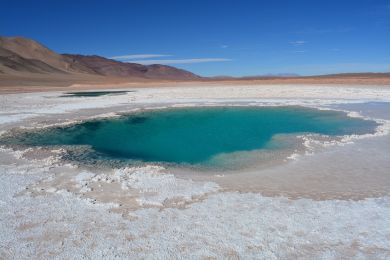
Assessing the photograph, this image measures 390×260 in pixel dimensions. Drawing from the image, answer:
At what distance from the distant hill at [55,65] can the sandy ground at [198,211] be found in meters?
76.9

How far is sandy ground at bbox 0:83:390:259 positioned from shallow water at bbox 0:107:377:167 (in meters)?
1.48

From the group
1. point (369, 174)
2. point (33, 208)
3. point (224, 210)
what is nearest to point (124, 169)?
point (33, 208)

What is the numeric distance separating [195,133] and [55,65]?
4334 inches

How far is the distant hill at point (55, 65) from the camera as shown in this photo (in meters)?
89.6

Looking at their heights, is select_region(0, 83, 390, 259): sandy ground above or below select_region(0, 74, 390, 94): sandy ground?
below

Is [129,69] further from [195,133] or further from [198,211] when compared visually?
[198,211]

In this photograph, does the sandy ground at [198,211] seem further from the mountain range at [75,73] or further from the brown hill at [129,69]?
the brown hill at [129,69]

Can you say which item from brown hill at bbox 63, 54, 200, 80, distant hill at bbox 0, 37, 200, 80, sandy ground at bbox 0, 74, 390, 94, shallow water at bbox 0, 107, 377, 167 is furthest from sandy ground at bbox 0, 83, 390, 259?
brown hill at bbox 63, 54, 200, 80

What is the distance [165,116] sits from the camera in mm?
15961

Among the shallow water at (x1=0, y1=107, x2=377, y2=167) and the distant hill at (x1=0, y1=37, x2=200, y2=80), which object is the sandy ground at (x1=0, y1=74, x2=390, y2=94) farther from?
the distant hill at (x1=0, y1=37, x2=200, y2=80)

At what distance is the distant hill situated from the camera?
3529 inches

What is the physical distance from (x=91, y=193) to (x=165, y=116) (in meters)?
10.4

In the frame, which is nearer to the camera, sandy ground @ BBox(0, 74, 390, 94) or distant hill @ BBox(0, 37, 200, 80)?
sandy ground @ BBox(0, 74, 390, 94)

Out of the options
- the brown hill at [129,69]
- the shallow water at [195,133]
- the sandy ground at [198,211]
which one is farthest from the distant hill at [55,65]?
the sandy ground at [198,211]
